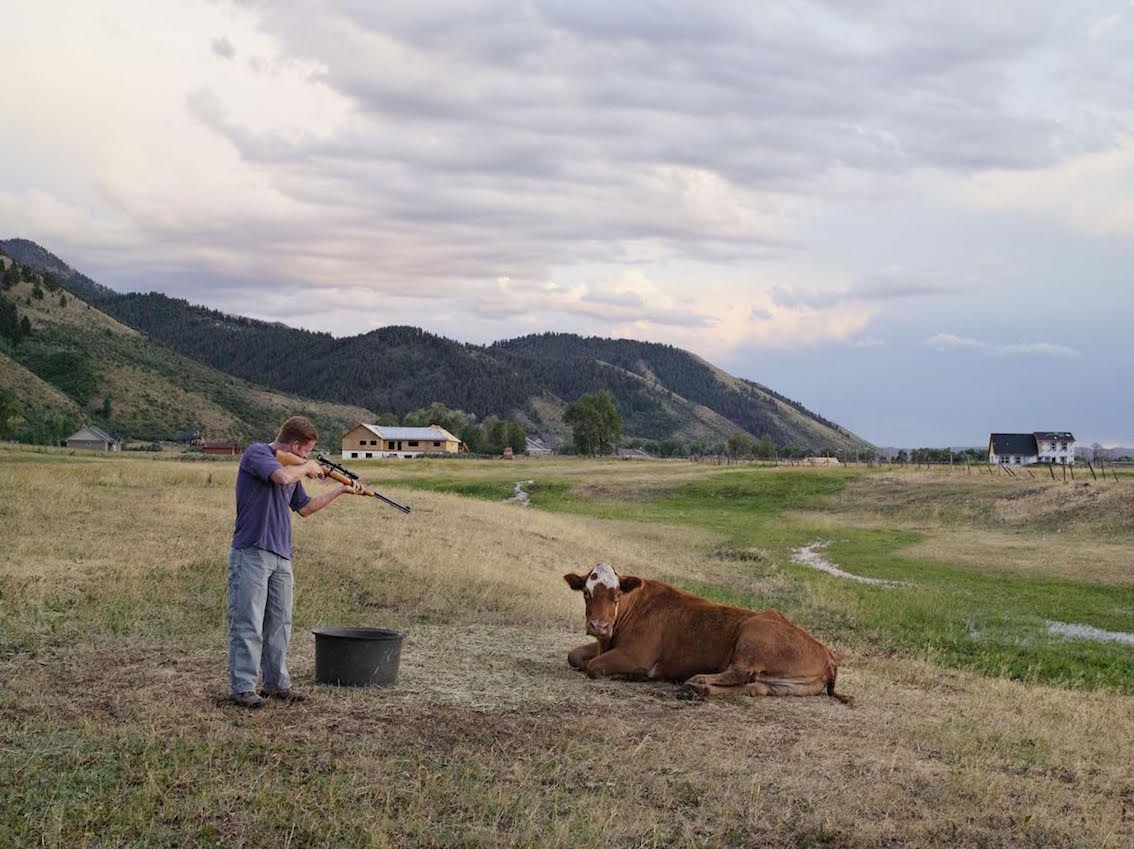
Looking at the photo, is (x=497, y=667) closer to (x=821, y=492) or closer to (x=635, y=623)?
(x=635, y=623)

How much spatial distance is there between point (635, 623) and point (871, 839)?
18.1ft

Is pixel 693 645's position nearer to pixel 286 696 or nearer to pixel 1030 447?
pixel 286 696

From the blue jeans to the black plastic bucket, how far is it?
592mm

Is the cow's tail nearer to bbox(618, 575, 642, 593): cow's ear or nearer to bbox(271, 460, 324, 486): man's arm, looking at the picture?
bbox(618, 575, 642, 593): cow's ear

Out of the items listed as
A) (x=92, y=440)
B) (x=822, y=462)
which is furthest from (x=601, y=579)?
(x=92, y=440)

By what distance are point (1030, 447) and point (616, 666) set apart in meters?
147

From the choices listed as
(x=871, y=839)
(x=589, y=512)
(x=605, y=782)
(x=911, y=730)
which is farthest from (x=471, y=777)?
(x=589, y=512)

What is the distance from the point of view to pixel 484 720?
9.93 meters

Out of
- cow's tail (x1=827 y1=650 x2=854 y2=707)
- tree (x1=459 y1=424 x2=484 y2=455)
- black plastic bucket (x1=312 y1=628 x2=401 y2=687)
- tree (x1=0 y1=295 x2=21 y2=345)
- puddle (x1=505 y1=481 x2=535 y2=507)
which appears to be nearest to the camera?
black plastic bucket (x1=312 y1=628 x2=401 y2=687)

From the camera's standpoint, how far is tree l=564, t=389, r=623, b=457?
142500 millimetres

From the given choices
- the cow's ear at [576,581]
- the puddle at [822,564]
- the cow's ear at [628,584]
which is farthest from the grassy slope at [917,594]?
the cow's ear at [576,581]

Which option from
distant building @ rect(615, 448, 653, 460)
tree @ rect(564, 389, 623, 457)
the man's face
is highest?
tree @ rect(564, 389, 623, 457)

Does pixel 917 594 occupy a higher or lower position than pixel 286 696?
lower

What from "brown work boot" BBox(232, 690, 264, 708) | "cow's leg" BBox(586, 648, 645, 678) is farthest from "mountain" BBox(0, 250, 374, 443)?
"brown work boot" BBox(232, 690, 264, 708)
